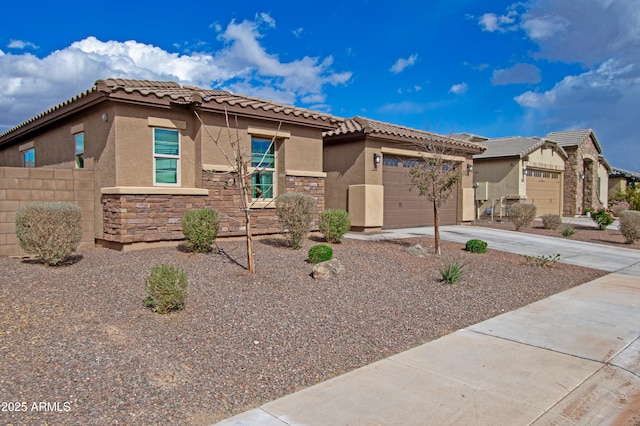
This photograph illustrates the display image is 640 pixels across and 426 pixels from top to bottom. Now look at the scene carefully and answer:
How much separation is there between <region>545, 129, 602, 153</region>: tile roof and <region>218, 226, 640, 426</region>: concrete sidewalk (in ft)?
87.3

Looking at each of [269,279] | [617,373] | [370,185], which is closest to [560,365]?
[617,373]

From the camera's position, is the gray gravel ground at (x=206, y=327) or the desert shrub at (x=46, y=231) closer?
the gray gravel ground at (x=206, y=327)

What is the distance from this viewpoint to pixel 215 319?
631 cm

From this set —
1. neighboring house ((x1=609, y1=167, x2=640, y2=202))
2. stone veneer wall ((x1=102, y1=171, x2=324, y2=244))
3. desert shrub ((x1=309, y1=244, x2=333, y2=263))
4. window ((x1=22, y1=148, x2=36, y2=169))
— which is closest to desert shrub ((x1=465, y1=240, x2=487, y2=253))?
desert shrub ((x1=309, y1=244, x2=333, y2=263))

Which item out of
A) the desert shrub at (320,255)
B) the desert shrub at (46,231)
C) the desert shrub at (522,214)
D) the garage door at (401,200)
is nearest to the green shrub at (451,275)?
the desert shrub at (320,255)

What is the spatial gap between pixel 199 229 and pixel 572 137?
29301 mm

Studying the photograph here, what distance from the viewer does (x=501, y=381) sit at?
15.9 ft

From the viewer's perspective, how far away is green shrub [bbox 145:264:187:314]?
6.25 meters

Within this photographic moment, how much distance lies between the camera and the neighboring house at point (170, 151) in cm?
1133

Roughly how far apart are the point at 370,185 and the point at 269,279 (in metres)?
8.47

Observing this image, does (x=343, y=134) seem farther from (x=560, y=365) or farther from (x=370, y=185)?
(x=560, y=365)

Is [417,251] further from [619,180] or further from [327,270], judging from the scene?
[619,180]

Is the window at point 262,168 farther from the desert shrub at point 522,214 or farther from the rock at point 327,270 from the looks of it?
the desert shrub at point 522,214

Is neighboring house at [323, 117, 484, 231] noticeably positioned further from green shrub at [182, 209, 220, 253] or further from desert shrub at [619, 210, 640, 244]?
green shrub at [182, 209, 220, 253]
